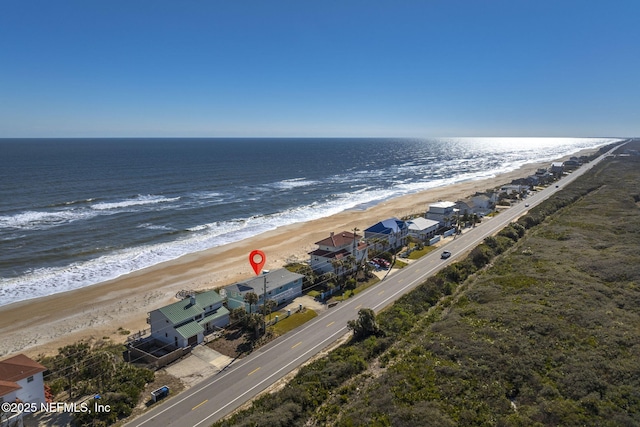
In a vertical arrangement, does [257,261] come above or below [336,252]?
below

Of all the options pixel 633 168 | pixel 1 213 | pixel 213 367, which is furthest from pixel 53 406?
pixel 633 168

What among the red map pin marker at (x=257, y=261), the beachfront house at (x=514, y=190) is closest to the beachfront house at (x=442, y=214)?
the red map pin marker at (x=257, y=261)

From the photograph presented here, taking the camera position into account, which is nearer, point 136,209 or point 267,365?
point 267,365

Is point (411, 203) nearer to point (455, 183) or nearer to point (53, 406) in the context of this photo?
point (455, 183)

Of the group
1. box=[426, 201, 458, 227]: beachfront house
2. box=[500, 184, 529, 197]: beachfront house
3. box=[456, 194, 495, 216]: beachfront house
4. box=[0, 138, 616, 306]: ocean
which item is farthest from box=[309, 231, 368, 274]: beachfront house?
box=[500, 184, 529, 197]: beachfront house

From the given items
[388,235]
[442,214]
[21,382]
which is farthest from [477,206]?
[21,382]

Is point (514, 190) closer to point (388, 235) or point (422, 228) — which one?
point (422, 228)
